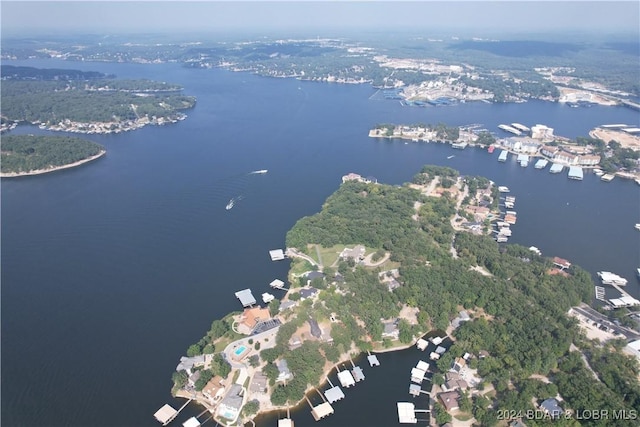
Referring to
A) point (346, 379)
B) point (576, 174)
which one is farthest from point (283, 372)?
point (576, 174)

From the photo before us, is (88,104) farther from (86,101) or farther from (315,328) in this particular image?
(315,328)

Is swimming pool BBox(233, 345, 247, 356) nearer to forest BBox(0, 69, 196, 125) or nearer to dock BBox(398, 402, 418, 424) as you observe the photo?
dock BBox(398, 402, 418, 424)


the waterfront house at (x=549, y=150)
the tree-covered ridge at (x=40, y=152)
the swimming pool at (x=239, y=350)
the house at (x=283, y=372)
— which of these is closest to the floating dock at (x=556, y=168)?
the waterfront house at (x=549, y=150)

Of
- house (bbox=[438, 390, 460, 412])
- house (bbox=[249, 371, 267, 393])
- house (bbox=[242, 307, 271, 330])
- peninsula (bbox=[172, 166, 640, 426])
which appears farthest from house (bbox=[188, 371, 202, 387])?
house (bbox=[438, 390, 460, 412])

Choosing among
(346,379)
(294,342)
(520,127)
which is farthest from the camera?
(520,127)

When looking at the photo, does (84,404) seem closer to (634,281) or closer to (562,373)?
(562,373)

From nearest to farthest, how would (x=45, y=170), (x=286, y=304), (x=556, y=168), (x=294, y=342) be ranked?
(x=294, y=342) → (x=286, y=304) → (x=45, y=170) → (x=556, y=168)

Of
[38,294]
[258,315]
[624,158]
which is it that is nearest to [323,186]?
[258,315]
